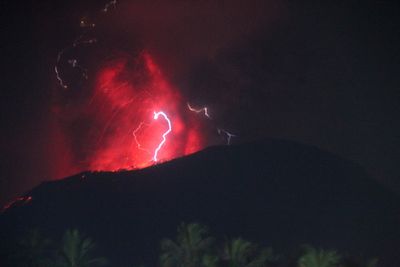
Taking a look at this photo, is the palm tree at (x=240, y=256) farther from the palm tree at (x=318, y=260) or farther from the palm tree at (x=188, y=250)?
the palm tree at (x=318, y=260)

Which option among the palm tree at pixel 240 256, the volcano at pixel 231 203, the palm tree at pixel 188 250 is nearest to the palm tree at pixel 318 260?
the palm tree at pixel 240 256

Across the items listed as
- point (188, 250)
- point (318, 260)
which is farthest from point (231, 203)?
point (318, 260)

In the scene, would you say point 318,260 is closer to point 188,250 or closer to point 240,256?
point 240,256

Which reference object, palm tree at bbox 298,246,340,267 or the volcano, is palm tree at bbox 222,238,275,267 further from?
the volcano

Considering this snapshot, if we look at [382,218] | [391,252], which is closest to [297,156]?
[382,218]

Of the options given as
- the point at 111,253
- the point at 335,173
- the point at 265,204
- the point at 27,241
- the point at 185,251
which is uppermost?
the point at 335,173

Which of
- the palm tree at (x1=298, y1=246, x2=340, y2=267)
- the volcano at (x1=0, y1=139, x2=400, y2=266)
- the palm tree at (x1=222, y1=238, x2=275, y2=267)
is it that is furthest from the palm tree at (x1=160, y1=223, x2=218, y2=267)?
the volcano at (x1=0, y1=139, x2=400, y2=266)

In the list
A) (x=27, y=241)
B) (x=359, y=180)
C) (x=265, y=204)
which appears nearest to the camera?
(x=27, y=241)

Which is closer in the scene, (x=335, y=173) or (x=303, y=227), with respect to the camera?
(x=303, y=227)

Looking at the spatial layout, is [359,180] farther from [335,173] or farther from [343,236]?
[343,236]
